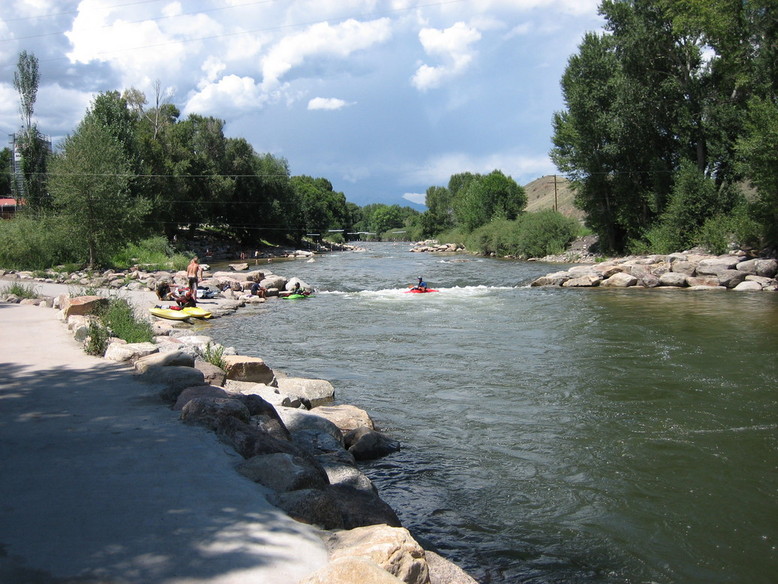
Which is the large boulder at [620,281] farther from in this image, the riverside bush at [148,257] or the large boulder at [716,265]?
the riverside bush at [148,257]

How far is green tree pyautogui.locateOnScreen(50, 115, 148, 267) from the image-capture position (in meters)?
30.2

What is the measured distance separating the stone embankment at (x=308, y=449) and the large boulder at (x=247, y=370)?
0.02 meters

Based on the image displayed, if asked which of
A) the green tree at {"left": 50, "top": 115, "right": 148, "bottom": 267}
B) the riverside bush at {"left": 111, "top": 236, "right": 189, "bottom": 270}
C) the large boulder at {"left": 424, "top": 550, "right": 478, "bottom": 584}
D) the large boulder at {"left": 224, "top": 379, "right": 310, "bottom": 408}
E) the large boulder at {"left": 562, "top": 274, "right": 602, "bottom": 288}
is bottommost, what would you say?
the large boulder at {"left": 424, "top": 550, "right": 478, "bottom": 584}

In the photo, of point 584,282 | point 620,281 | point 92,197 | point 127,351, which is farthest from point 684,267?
point 92,197

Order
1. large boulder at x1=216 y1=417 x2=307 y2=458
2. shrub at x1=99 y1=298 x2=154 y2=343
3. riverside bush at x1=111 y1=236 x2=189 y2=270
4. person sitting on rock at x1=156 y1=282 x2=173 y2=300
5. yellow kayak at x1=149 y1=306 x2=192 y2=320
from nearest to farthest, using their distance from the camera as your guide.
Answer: large boulder at x1=216 y1=417 x2=307 y2=458, shrub at x1=99 y1=298 x2=154 y2=343, yellow kayak at x1=149 y1=306 x2=192 y2=320, person sitting on rock at x1=156 y1=282 x2=173 y2=300, riverside bush at x1=111 y1=236 x2=189 y2=270

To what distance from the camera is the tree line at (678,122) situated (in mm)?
30609

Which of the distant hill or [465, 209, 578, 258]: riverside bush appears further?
the distant hill

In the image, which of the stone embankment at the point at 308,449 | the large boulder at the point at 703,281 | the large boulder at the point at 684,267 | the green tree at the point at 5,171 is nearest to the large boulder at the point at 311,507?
the stone embankment at the point at 308,449

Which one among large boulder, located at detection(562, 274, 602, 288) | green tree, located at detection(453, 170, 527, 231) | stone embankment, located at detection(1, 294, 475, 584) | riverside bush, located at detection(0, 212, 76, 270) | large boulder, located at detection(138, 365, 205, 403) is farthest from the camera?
green tree, located at detection(453, 170, 527, 231)

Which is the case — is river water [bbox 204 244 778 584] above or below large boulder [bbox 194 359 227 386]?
below

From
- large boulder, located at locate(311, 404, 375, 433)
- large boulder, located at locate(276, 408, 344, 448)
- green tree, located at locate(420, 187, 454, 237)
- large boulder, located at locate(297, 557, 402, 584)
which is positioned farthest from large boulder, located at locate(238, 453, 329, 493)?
green tree, located at locate(420, 187, 454, 237)

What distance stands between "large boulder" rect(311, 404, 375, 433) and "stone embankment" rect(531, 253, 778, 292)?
22231 mm

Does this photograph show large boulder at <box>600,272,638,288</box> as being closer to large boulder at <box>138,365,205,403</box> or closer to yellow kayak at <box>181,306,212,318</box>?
yellow kayak at <box>181,306,212,318</box>

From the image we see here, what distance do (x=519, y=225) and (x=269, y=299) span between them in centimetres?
3458
